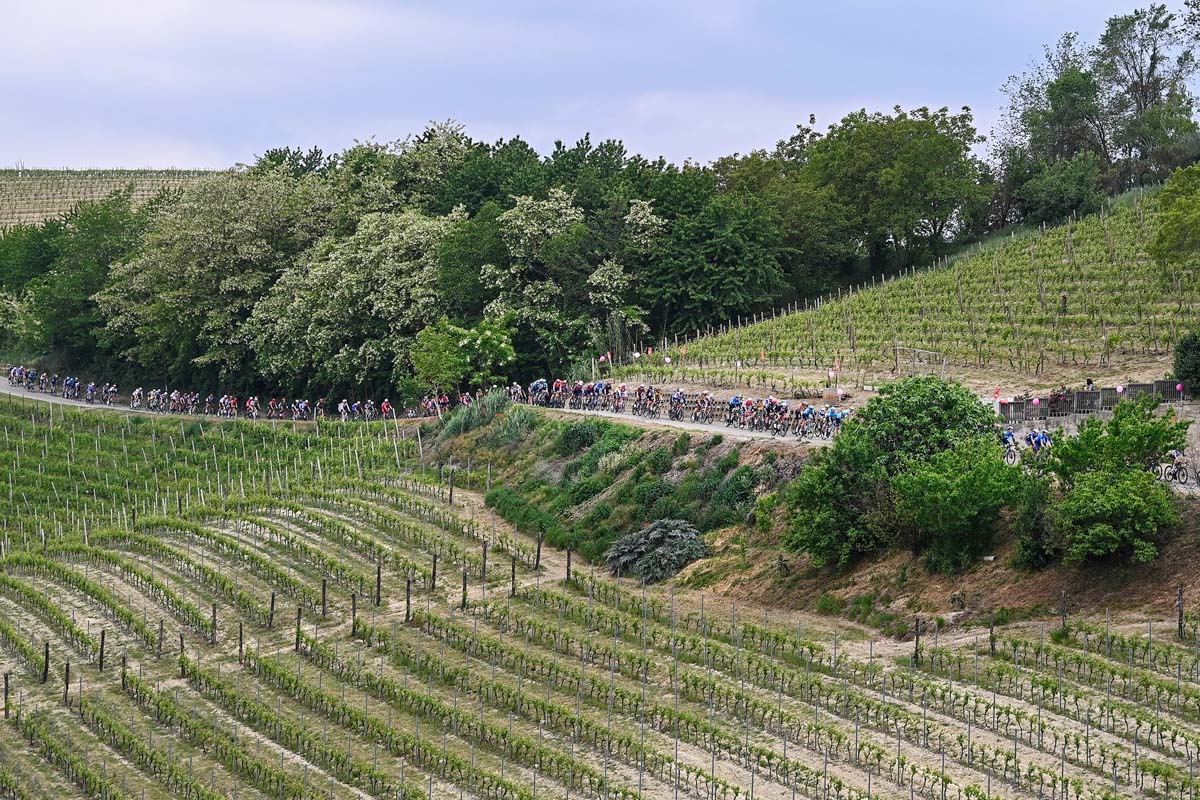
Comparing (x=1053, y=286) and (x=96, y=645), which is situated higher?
(x=1053, y=286)

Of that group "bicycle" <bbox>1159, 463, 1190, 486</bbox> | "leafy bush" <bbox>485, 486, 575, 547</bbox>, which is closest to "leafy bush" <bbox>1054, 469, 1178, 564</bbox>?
"bicycle" <bbox>1159, 463, 1190, 486</bbox>

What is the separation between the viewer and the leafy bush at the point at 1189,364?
50.9 meters

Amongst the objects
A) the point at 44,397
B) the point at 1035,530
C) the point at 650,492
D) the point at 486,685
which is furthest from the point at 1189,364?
the point at 44,397

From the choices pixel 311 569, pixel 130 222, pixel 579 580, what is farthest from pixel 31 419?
pixel 579 580

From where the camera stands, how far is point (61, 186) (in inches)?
6304

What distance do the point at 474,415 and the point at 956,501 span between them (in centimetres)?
2748

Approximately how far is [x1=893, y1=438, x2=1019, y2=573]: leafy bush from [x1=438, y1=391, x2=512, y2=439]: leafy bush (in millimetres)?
24722

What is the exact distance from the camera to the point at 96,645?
4122 cm

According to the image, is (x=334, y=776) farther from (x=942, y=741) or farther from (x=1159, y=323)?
(x=1159, y=323)

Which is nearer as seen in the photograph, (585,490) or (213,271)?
(585,490)

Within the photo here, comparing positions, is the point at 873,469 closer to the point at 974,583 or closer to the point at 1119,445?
the point at 974,583

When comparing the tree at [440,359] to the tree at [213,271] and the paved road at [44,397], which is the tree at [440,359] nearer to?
the tree at [213,271]

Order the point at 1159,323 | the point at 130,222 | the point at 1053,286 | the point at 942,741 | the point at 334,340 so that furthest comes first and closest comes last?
the point at 130,222, the point at 334,340, the point at 1053,286, the point at 1159,323, the point at 942,741

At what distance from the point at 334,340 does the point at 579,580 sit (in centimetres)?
3348
